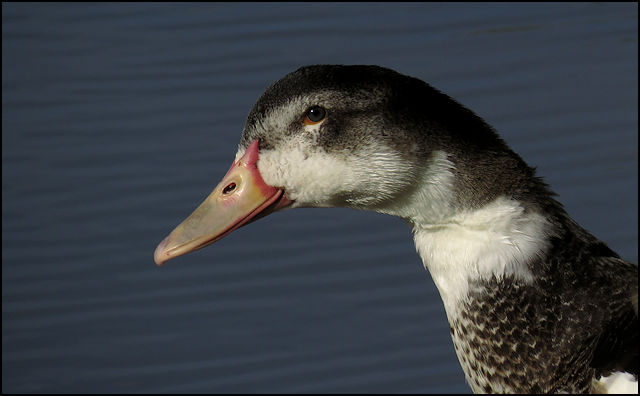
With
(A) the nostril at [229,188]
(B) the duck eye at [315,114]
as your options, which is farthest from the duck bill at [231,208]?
(B) the duck eye at [315,114]

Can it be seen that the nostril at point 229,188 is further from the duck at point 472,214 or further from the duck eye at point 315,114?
the duck eye at point 315,114

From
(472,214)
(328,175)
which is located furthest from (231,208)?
(472,214)

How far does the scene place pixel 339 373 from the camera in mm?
5328

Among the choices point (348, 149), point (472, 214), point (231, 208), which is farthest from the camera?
point (231, 208)

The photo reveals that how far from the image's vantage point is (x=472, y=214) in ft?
9.72

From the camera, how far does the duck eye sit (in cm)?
311

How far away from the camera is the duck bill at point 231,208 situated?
126 inches

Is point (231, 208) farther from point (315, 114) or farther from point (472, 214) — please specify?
point (472, 214)

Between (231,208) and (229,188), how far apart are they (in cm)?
5

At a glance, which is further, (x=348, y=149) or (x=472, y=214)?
(x=348, y=149)

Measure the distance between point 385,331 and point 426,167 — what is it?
8.37 feet

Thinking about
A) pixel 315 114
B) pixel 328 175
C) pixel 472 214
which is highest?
pixel 315 114

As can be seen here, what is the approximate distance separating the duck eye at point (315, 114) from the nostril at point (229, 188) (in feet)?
0.85

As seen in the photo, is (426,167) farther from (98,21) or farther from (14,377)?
(98,21)
